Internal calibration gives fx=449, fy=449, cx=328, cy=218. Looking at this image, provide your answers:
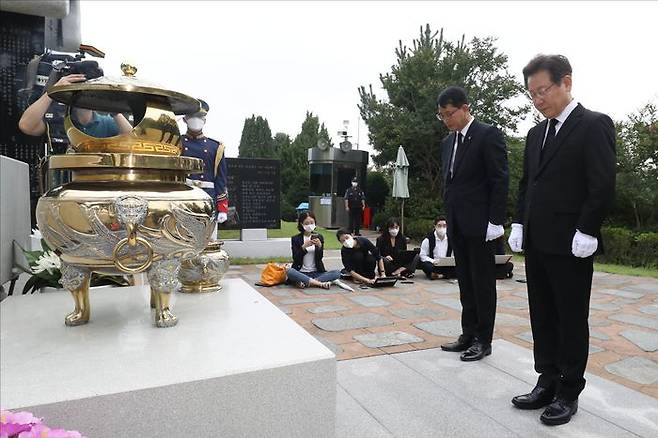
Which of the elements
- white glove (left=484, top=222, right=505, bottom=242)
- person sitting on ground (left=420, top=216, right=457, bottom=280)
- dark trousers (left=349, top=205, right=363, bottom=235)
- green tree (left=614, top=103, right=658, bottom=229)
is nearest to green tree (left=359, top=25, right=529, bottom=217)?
dark trousers (left=349, top=205, right=363, bottom=235)

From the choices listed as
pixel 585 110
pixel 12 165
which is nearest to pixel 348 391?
pixel 585 110

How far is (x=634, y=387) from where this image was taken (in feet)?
9.21

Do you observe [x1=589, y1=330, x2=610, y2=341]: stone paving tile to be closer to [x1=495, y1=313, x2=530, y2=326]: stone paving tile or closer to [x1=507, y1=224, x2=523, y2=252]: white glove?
[x1=495, y1=313, x2=530, y2=326]: stone paving tile

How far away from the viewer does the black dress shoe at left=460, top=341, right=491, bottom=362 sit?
3045 millimetres

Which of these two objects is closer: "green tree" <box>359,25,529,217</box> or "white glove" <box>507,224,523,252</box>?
"white glove" <box>507,224,523,252</box>

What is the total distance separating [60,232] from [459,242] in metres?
2.48

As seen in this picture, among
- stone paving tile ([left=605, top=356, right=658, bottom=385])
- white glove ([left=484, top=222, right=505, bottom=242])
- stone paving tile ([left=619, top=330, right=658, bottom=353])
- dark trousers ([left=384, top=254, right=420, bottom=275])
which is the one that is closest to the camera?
white glove ([left=484, top=222, right=505, bottom=242])

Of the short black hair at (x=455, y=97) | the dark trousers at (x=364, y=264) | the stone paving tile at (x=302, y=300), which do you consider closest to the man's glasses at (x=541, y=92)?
the short black hair at (x=455, y=97)

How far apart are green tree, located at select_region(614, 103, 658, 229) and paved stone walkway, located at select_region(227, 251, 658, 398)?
5.76 meters

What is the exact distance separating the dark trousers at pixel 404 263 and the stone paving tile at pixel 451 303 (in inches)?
64.3

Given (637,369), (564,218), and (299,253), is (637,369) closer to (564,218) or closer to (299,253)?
(564,218)

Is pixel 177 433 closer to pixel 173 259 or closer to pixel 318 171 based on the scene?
pixel 173 259

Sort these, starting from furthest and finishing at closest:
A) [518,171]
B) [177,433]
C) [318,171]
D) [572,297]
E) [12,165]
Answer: [318,171]
[518,171]
[12,165]
[572,297]
[177,433]

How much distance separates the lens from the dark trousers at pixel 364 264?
6.77 meters
